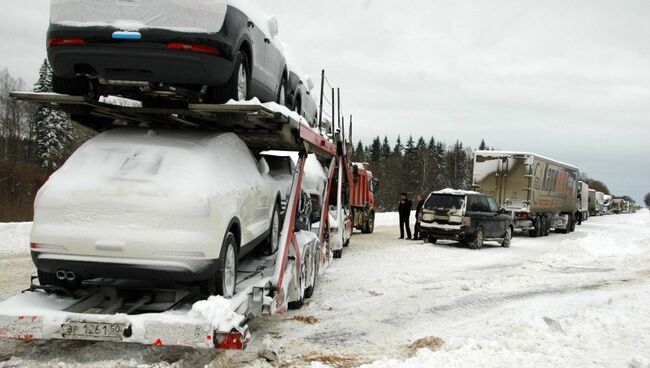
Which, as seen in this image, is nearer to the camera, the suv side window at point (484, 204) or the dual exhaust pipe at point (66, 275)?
the dual exhaust pipe at point (66, 275)

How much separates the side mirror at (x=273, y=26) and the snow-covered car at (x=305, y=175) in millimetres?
1673

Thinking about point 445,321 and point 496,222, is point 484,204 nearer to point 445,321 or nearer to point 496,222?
point 496,222

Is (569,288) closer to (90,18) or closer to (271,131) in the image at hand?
(271,131)

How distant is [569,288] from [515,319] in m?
3.70

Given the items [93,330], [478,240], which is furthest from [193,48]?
[478,240]

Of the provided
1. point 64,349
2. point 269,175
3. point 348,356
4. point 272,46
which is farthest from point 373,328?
point 272,46

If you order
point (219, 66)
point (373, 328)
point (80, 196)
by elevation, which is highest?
point (219, 66)

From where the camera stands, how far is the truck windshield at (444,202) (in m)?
17.5

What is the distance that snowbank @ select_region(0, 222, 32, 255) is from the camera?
44.8ft

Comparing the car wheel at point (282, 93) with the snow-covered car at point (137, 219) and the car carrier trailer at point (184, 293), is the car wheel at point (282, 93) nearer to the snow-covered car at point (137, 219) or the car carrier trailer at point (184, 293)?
the car carrier trailer at point (184, 293)

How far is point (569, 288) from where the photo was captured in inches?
404

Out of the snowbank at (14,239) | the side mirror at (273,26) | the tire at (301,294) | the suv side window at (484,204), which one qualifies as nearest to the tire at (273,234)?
the tire at (301,294)

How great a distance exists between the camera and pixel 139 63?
17.3 ft

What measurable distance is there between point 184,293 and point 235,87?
2.08m
